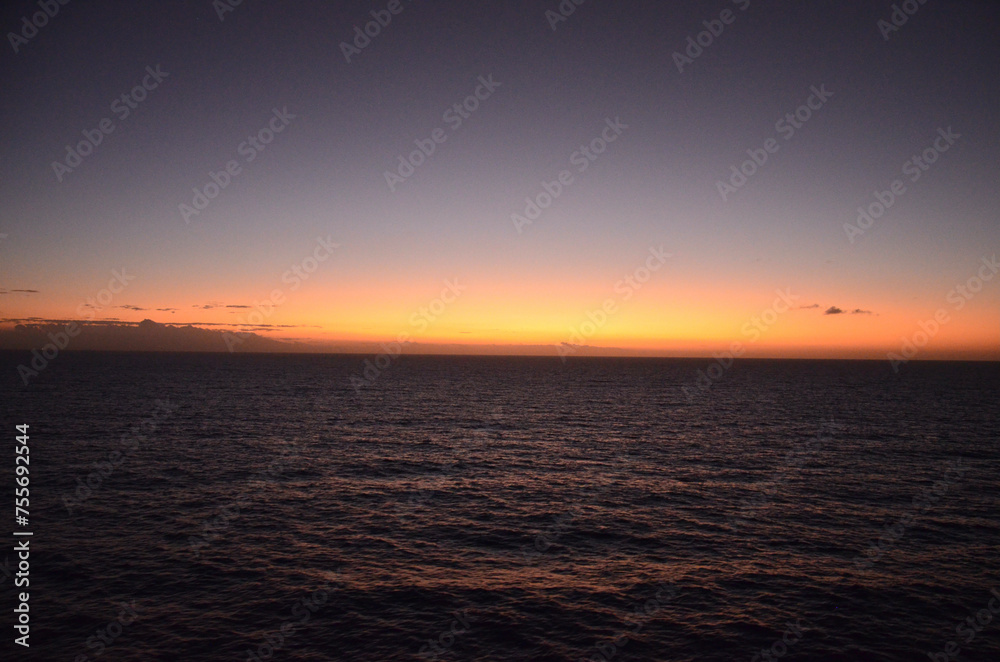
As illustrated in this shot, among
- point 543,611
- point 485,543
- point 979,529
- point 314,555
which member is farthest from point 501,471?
point 979,529

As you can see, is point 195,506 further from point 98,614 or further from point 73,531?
point 98,614

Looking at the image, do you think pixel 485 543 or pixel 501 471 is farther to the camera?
pixel 501 471

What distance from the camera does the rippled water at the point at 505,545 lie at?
18.8 metres

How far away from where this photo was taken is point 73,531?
27250 millimetres

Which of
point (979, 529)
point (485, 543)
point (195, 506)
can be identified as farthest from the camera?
point (195, 506)

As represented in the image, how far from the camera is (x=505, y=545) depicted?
26984 mm

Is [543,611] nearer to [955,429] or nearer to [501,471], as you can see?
[501,471]

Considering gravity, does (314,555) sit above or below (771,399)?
below

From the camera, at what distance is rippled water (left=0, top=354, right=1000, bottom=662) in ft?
61.6

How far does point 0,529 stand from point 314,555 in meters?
15.9

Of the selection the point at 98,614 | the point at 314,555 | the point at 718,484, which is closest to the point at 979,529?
the point at 718,484

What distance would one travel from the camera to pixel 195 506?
105ft

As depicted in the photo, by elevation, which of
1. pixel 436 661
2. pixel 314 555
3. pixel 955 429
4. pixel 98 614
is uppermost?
pixel 955 429

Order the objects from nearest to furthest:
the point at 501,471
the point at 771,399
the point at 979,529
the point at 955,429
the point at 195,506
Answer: the point at 979,529 → the point at 195,506 → the point at 501,471 → the point at 955,429 → the point at 771,399
